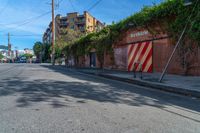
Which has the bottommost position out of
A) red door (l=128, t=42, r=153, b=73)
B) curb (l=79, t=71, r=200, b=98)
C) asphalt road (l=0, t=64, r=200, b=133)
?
asphalt road (l=0, t=64, r=200, b=133)

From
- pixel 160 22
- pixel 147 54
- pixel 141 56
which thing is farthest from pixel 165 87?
pixel 141 56

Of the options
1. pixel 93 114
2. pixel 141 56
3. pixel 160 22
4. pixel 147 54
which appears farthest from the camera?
pixel 141 56

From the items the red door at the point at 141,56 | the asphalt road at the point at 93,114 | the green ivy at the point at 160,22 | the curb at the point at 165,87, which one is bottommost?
the asphalt road at the point at 93,114

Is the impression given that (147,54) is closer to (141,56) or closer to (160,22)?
(141,56)

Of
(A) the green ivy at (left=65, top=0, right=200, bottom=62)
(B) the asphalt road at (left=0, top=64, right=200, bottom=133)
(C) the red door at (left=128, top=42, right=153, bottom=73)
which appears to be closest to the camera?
(B) the asphalt road at (left=0, top=64, right=200, bottom=133)

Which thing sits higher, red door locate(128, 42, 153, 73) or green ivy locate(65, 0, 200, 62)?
green ivy locate(65, 0, 200, 62)

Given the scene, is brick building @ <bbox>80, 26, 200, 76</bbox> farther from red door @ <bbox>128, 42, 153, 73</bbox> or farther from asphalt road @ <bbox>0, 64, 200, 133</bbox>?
asphalt road @ <bbox>0, 64, 200, 133</bbox>

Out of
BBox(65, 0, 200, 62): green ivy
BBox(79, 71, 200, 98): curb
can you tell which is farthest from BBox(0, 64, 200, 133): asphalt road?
BBox(65, 0, 200, 62): green ivy

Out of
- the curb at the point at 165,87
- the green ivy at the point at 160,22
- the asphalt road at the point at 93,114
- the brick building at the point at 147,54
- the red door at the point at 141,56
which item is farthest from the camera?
the red door at the point at 141,56

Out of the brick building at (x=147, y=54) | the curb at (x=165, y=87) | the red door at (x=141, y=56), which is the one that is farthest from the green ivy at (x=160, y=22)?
the curb at (x=165, y=87)

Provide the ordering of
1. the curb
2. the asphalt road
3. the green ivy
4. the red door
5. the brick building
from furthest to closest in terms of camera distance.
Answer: the red door → the brick building → the green ivy → the curb → the asphalt road

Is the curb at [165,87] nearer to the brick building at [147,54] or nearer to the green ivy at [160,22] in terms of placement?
the brick building at [147,54]

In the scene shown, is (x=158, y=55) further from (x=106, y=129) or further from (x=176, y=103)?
(x=106, y=129)

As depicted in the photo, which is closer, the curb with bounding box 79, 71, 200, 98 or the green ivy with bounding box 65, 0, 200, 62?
the curb with bounding box 79, 71, 200, 98
